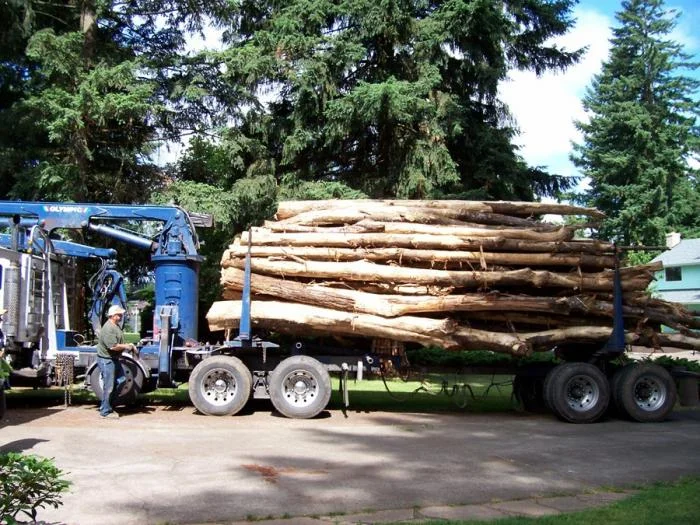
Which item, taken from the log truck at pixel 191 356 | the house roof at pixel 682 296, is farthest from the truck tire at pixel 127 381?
the house roof at pixel 682 296

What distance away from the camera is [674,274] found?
49.0m

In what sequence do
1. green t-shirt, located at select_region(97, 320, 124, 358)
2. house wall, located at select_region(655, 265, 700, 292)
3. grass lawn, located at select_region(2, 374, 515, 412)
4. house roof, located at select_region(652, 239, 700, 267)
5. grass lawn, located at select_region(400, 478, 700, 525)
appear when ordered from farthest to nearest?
house wall, located at select_region(655, 265, 700, 292) < house roof, located at select_region(652, 239, 700, 267) < grass lawn, located at select_region(2, 374, 515, 412) < green t-shirt, located at select_region(97, 320, 124, 358) < grass lawn, located at select_region(400, 478, 700, 525)

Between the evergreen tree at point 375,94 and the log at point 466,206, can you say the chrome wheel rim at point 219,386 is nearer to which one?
the log at point 466,206

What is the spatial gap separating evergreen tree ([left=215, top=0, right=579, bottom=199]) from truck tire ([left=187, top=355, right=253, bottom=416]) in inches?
352

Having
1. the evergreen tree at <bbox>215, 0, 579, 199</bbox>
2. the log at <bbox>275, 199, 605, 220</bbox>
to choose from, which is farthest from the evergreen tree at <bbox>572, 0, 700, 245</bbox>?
the log at <bbox>275, 199, 605, 220</bbox>

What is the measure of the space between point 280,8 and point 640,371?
606 inches

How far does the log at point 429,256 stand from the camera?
41.3 feet

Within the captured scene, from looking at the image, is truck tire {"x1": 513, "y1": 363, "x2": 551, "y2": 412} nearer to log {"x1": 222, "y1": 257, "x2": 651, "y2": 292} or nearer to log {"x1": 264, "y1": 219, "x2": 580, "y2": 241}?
log {"x1": 222, "y1": 257, "x2": 651, "y2": 292}

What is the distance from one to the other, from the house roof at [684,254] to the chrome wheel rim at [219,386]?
39.0 meters

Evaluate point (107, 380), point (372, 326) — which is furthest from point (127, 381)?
point (372, 326)

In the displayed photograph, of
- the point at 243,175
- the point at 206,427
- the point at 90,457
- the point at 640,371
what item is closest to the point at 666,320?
the point at 640,371

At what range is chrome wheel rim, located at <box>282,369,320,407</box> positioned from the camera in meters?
12.4

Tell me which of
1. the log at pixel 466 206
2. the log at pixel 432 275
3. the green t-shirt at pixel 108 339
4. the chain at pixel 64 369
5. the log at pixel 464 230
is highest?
the log at pixel 466 206

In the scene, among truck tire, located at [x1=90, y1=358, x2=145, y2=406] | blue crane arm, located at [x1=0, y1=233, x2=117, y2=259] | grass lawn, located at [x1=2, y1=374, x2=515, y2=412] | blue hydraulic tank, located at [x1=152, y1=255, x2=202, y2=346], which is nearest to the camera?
truck tire, located at [x1=90, y1=358, x2=145, y2=406]
